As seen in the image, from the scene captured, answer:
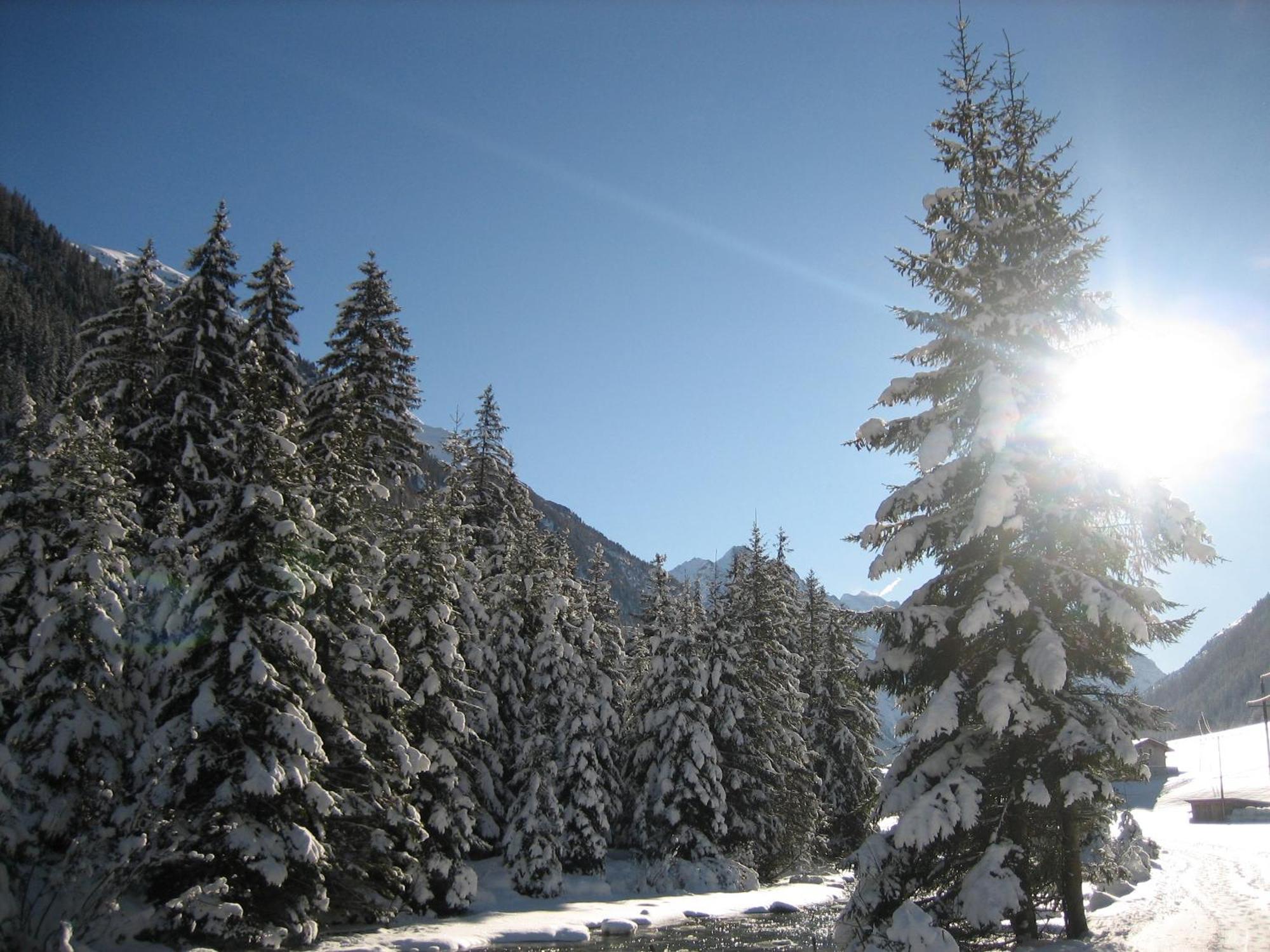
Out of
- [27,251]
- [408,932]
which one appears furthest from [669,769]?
[27,251]

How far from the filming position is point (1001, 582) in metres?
12.2

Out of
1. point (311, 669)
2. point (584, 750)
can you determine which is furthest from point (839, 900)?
point (311, 669)

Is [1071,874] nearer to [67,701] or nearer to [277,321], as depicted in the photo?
[67,701]

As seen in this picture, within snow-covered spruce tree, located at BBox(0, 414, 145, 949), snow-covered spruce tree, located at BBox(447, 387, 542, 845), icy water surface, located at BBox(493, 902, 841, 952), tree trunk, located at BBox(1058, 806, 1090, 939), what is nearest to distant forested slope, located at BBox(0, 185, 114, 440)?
snow-covered spruce tree, located at BBox(447, 387, 542, 845)

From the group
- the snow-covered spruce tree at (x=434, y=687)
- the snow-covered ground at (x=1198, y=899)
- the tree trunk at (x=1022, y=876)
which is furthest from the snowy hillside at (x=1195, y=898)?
the snow-covered spruce tree at (x=434, y=687)

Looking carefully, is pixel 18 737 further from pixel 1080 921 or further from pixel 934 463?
pixel 1080 921

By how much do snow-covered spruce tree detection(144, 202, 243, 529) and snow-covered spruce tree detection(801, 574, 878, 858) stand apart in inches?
1257

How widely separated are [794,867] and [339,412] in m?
31.6

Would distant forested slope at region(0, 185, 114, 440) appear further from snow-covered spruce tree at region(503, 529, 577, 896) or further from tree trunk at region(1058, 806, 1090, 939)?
tree trunk at region(1058, 806, 1090, 939)

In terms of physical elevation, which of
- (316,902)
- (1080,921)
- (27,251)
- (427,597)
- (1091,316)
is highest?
(27,251)

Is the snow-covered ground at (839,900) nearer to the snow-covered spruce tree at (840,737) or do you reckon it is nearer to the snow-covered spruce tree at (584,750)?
the snow-covered spruce tree at (584,750)

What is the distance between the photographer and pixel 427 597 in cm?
2525

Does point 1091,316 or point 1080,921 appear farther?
point 1091,316

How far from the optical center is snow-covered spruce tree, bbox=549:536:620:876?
3095 centimetres
